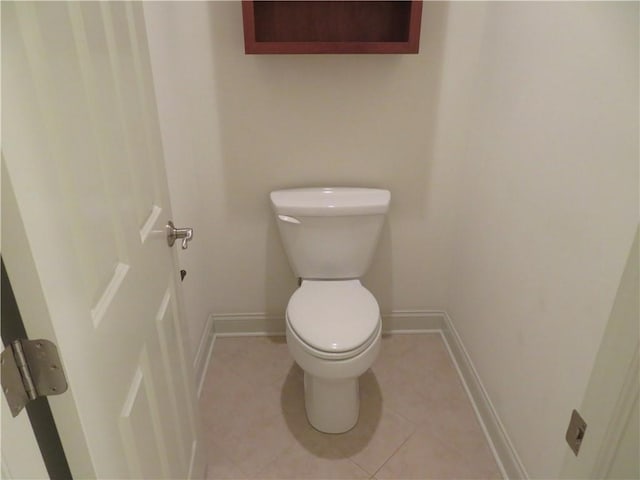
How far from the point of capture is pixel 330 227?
1757mm

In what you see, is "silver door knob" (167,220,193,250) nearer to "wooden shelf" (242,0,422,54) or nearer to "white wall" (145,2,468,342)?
"white wall" (145,2,468,342)

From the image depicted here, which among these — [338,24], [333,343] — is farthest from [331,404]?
[338,24]

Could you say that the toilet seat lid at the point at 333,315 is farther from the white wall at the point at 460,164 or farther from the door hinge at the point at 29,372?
the door hinge at the point at 29,372

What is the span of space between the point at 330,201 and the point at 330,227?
0.10m

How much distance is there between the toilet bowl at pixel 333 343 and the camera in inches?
57.2

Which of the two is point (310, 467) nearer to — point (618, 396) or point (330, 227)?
point (330, 227)

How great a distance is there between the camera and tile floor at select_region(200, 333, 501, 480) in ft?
5.08

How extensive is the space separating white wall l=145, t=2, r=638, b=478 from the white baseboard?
57 millimetres

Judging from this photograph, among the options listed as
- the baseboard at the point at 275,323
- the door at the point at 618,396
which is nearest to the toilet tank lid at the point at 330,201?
the baseboard at the point at 275,323

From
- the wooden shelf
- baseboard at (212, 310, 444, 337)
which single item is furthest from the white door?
baseboard at (212, 310, 444, 337)

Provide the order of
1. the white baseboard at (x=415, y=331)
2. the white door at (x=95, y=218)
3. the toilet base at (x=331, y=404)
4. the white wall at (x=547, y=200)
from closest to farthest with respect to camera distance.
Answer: the white door at (x=95, y=218) → the white wall at (x=547, y=200) → the toilet base at (x=331, y=404) → the white baseboard at (x=415, y=331)

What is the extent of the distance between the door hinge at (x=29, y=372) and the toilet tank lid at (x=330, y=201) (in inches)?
48.4

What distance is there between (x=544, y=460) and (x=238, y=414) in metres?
1.07

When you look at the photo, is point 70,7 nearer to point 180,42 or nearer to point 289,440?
point 180,42
